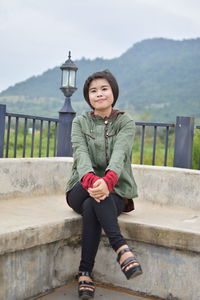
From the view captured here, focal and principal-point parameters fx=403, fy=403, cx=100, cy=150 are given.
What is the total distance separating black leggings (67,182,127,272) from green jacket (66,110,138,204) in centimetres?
14

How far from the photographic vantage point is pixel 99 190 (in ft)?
7.50

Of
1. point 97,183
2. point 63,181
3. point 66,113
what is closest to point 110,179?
point 97,183

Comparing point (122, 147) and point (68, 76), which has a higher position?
point (68, 76)

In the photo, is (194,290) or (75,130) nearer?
(194,290)

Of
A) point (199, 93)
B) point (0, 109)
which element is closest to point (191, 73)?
point (199, 93)

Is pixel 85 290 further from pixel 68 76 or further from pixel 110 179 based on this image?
pixel 68 76

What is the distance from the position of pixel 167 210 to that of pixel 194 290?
85cm

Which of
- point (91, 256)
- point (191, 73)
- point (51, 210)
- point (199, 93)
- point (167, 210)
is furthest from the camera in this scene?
point (191, 73)

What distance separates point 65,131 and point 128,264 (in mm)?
2758

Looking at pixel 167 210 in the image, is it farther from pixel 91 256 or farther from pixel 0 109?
pixel 0 109

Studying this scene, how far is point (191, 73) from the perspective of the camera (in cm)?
5666

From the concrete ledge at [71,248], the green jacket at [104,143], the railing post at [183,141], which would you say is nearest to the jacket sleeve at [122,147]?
the green jacket at [104,143]

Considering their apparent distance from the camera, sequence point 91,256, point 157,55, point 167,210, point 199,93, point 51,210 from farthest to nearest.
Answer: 1. point 157,55
2. point 199,93
3. point 167,210
4. point 51,210
5. point 91,256

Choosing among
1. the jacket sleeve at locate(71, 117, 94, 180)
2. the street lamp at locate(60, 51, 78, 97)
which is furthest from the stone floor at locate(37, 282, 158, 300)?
the street lamp at locate(60, 51, 78, 97)
